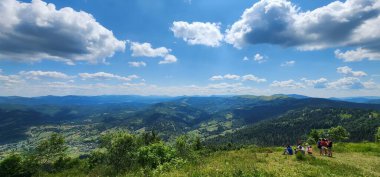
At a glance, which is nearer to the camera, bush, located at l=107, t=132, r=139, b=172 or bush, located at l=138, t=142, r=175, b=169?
bush, located at l=138, t=142, r=175, b=169

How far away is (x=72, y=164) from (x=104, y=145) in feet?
A: 218

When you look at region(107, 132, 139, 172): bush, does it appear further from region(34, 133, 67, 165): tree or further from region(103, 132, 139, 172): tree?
region(34, 133, 67, 165): tree

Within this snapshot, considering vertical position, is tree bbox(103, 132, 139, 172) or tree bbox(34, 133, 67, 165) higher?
tree bbox(103, 132, 139, 172)

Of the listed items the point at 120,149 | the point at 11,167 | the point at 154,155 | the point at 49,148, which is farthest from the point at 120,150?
the point at 49,148

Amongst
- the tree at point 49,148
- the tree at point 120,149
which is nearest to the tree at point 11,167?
the tree at point 49,148

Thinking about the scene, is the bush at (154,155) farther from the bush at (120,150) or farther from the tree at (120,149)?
the bush at (120,150)

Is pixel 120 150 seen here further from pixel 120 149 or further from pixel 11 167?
pixel 11 167

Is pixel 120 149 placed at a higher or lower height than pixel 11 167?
higher

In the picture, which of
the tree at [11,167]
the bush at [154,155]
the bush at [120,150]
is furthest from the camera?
the tree at [11,167]

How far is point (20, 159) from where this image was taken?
269 ft

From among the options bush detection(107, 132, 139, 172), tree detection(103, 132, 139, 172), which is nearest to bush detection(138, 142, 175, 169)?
tree detection(103, 132, 139, 172)

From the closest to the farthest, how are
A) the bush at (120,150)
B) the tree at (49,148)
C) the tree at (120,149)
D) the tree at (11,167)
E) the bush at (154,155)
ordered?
the bush at (154,155), the tree at (120,149), the bush at (120,150), the tree at (11,167), the tree at (49,148)

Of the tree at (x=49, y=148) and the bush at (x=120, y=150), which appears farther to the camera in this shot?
the tree at (x=49, y=148)

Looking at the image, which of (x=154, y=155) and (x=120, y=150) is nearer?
(x=154, y=155)
